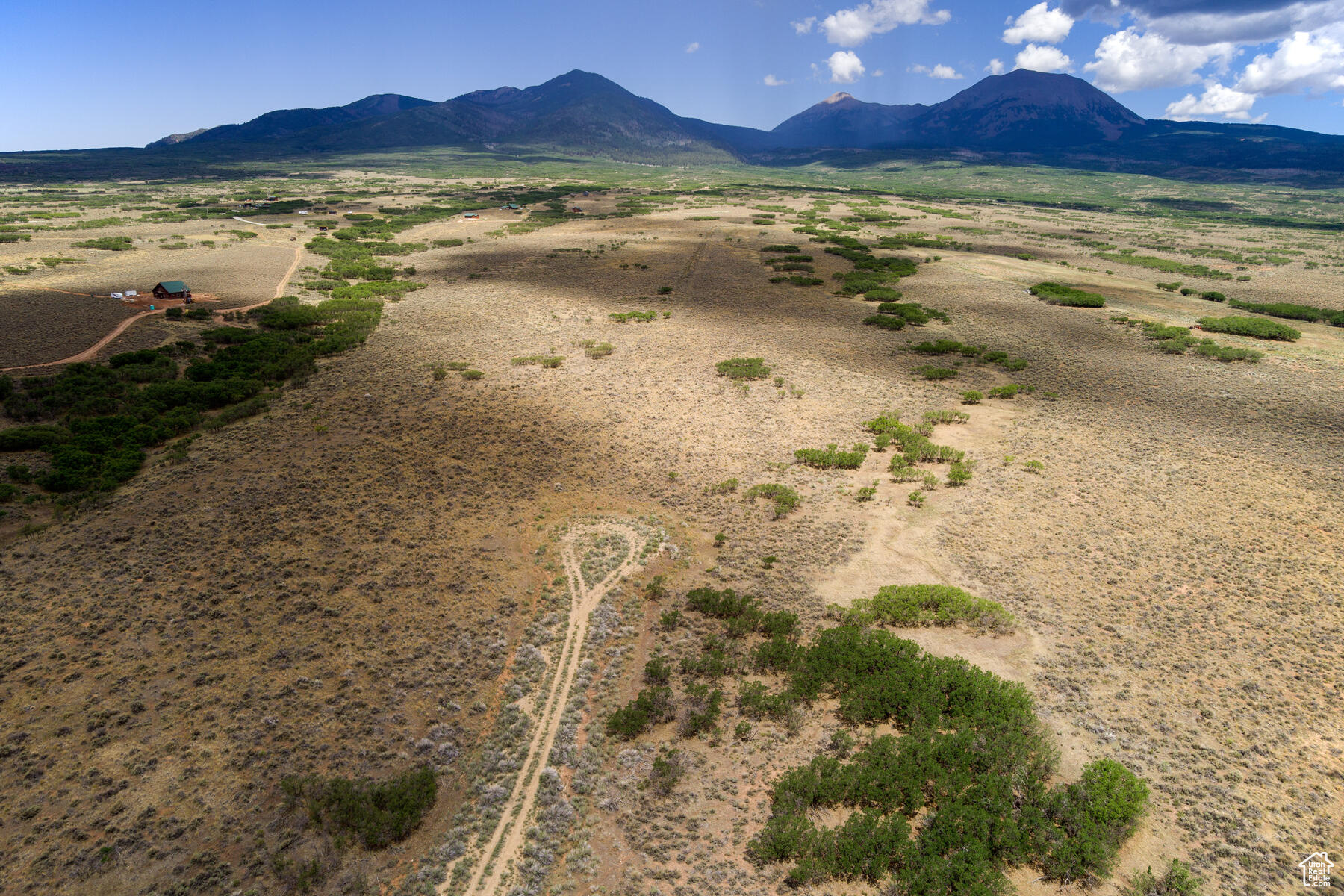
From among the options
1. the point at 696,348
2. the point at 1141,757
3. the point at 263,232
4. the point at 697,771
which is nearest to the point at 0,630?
the point at 697,771

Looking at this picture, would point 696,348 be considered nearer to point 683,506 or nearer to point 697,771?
point 683,506

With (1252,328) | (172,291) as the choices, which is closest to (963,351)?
(1252,328)

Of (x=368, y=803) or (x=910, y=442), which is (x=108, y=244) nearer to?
(x=368, y=803)

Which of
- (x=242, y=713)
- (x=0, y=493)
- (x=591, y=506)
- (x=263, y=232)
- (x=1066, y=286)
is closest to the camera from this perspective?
(x=242, y=713)

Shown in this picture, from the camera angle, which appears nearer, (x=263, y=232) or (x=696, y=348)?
(x=696, y=348)

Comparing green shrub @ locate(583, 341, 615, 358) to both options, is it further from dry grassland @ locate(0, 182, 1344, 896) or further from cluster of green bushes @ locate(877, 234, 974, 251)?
cluster of green bushes @ locate(877, 234, 974, 251)

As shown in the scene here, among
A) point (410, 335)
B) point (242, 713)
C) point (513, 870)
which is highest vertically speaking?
point (410, 335)

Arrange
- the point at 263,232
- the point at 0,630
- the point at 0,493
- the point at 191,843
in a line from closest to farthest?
the point at 191,843
the point at 0,630
the point at 0,493
the point at 263,232
